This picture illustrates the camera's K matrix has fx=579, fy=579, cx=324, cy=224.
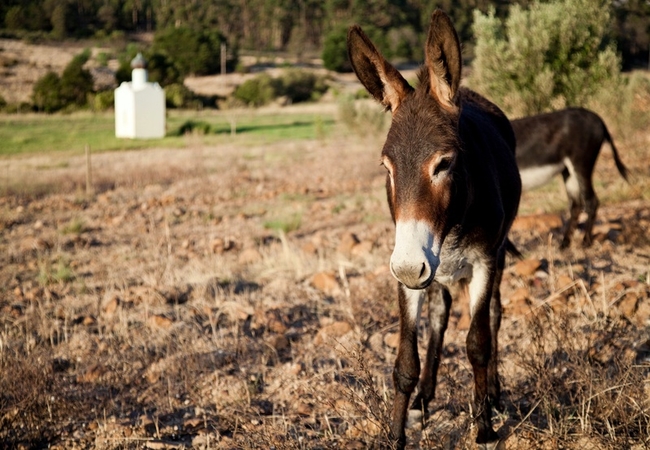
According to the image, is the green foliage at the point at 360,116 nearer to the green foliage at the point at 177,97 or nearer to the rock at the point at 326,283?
the rock at the point at 326,283

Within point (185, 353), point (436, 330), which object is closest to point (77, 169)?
point (185, 353)

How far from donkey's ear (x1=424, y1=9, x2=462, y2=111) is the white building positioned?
2870 cm

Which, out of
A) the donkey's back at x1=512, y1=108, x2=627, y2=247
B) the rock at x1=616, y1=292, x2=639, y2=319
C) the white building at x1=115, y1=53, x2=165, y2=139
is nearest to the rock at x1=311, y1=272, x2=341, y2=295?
the rock at x1=616, y1=292, x2=639, y2=319

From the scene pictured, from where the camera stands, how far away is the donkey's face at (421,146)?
2168 millimetres

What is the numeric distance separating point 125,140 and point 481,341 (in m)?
27.6

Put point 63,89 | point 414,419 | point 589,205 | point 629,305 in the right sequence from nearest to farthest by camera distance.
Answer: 1. point 414,419
2. point 629,305
3. point 589,205
4. point 63,89

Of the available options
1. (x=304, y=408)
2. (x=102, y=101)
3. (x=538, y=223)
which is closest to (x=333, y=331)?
(x=304, y=408)

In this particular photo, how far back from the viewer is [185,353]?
418 centimetres

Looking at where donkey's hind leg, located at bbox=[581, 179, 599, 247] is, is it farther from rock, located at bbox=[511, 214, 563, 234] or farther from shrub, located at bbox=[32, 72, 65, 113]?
shrub, located at bbox=[32, 72, 65, 113]

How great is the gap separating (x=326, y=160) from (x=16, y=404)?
15466mm

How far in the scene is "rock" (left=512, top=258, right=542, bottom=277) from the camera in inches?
206

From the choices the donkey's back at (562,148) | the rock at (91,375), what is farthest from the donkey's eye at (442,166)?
the donkey's back at (562,148)

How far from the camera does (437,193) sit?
2.31m

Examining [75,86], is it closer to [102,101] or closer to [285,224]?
[102,101]
